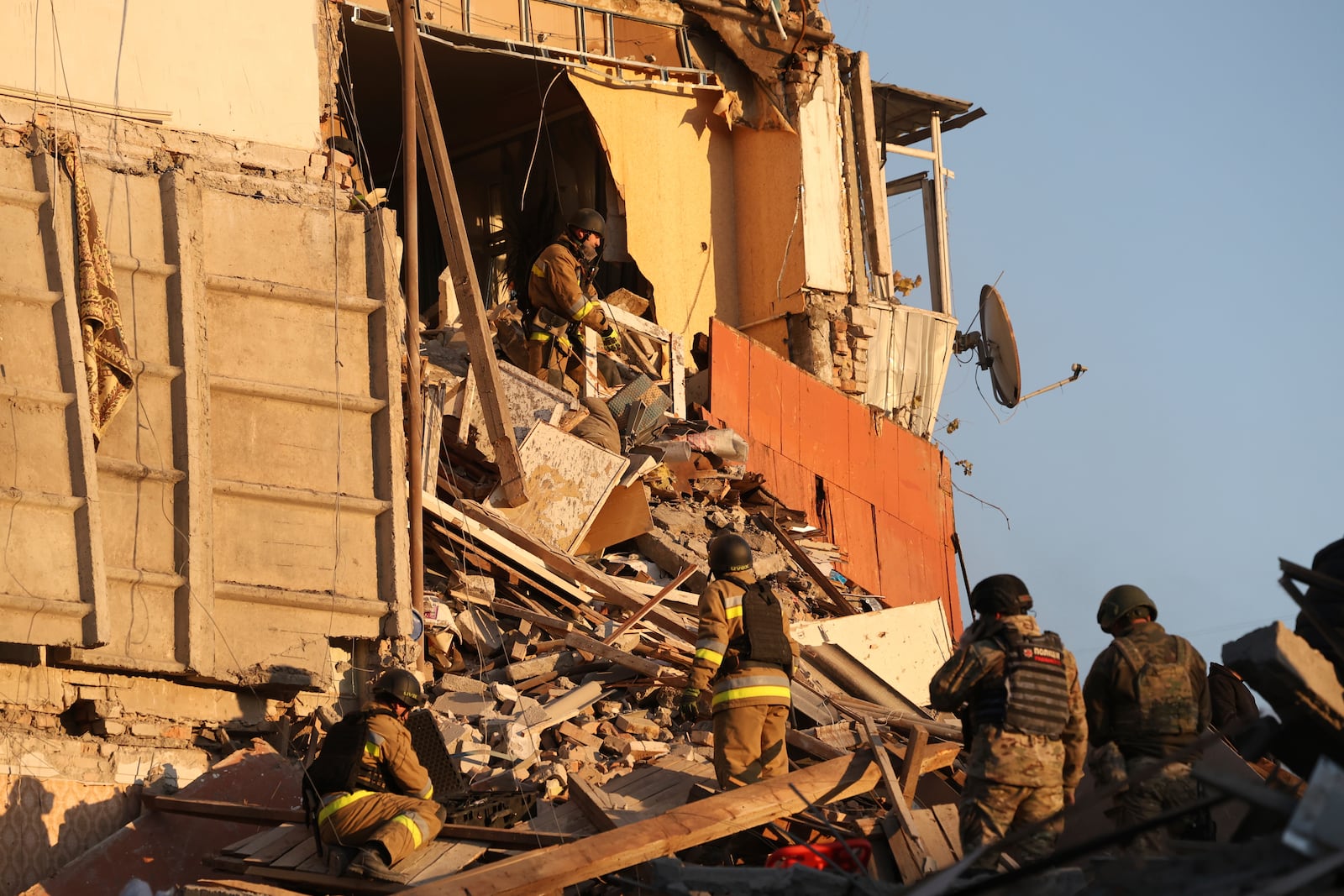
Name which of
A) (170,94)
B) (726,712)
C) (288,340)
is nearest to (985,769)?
(726,712)

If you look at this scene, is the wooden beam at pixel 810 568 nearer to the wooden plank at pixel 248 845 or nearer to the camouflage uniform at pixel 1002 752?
the camouflage uniform at pixel 1002 752

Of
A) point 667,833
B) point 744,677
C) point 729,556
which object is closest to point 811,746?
point 744,677

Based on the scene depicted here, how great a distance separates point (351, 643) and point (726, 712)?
279 centimetres

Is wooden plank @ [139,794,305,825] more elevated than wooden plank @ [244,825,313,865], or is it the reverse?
wooden plank @ [139,794,305,825]

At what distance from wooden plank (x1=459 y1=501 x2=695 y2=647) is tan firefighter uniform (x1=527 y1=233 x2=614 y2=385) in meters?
2.51

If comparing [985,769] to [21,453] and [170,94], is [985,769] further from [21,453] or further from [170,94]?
[170,94]

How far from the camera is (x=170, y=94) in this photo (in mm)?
10789

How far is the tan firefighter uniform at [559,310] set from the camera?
1323 cm

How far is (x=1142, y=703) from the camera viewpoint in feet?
22.4

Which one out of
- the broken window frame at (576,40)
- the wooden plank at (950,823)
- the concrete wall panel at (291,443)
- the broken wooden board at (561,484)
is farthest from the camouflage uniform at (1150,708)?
the broken window frame at (576,40)

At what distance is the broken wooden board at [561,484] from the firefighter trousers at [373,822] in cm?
474

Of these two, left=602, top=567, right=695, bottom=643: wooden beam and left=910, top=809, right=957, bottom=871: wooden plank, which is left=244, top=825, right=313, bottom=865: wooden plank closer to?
left=910, top=809, right=957, bottom=871: wooden plank

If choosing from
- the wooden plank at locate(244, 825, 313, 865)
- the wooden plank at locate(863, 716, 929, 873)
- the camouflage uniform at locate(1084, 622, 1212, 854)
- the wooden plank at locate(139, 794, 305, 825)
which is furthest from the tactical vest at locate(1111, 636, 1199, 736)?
the wooden plank at locate(139, 794, 305, 825)

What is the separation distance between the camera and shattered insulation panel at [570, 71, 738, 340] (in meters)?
17.0
